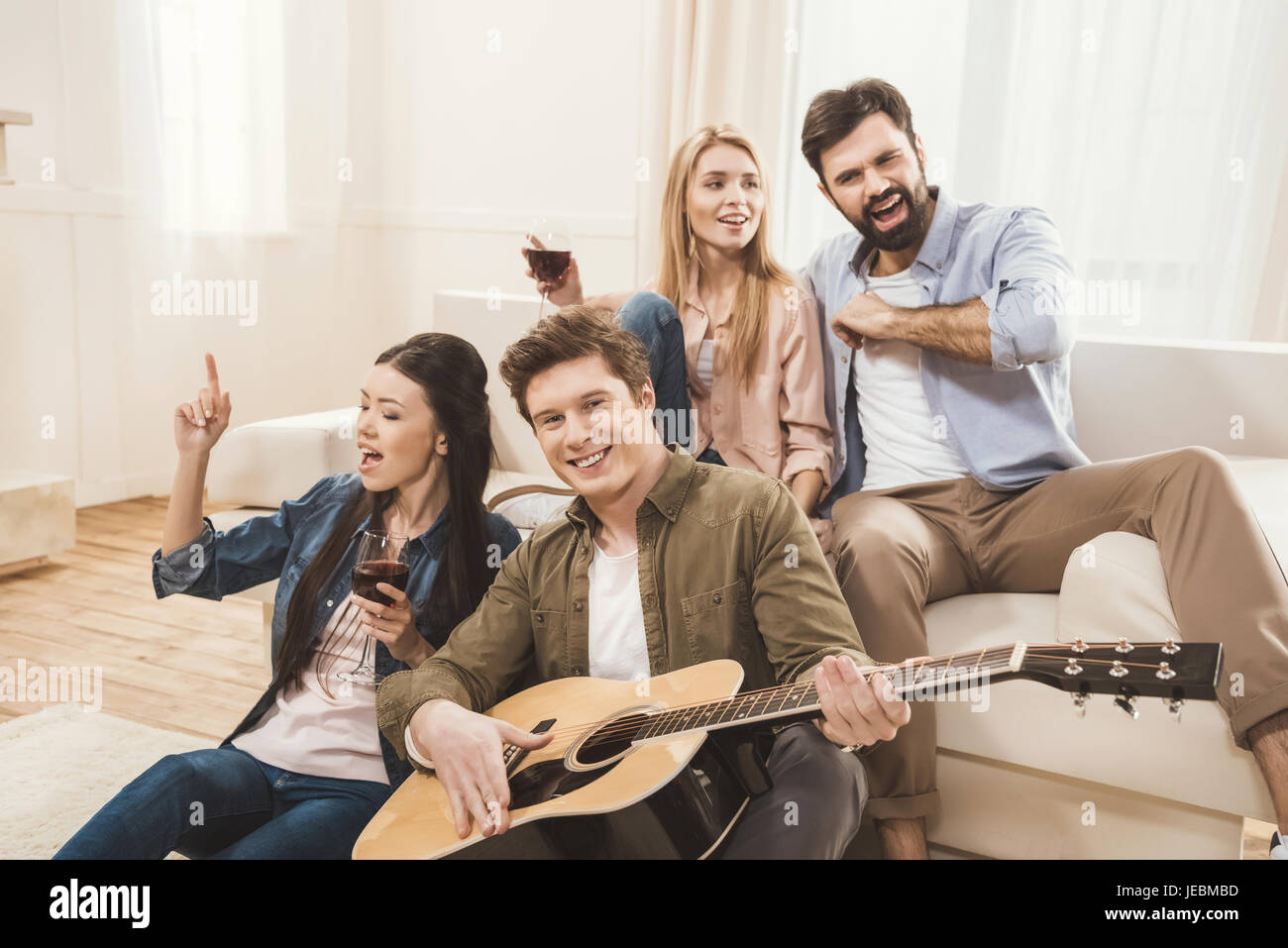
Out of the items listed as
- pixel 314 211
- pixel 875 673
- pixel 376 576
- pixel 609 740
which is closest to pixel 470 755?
pixel 609 740

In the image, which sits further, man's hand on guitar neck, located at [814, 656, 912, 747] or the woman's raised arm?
the woman's raised arm

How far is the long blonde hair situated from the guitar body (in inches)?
38.0

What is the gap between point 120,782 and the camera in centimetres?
209

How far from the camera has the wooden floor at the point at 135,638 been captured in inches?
96.7

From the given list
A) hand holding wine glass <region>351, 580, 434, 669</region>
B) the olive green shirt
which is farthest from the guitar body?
hand holding wine glass <region>351, 580, 434, 669</region>

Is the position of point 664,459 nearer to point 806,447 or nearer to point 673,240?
point 806,447

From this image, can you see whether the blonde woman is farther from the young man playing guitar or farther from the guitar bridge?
the guitar bridge

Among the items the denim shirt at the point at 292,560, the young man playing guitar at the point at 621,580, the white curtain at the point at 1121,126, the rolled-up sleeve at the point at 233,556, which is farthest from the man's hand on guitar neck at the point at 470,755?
the white curtain at the point at 1121,126

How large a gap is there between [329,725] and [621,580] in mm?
483

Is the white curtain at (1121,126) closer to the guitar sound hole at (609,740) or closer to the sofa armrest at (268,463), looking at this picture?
the sofa armrest at (268,463)

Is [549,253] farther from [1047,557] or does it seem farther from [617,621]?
[1047,557]

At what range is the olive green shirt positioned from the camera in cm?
144

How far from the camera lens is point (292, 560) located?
1724 millimetres
